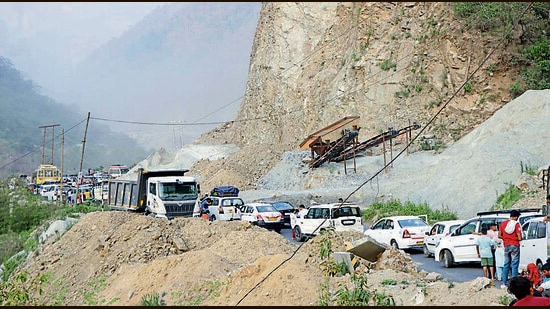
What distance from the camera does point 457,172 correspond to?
32812 mm

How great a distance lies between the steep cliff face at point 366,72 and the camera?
48094mm

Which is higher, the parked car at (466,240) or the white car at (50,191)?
the white car at (50,191)

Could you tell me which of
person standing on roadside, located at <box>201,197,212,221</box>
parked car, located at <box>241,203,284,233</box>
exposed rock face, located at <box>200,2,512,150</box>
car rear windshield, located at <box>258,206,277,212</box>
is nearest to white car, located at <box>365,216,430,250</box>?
parked car, located at <box>241,203,284,233</box>

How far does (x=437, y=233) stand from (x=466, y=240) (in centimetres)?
316

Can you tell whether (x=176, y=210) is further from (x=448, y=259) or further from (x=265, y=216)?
(x=448, y=259)

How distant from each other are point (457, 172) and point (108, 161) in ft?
351

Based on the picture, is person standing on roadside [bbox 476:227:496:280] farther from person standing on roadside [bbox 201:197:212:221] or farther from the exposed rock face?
the exposed rock face

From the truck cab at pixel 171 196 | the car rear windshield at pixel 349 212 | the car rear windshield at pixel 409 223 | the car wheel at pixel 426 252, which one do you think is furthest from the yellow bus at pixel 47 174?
the car wheel at pixel 426 252

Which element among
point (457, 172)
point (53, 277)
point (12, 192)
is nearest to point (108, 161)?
point (12, 192)

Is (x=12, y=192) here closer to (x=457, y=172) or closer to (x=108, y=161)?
(x=457, y=172)

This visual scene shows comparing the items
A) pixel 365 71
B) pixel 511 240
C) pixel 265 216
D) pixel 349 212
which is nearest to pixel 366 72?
pixel 365 71

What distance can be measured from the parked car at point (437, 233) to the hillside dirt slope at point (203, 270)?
272 centimetres

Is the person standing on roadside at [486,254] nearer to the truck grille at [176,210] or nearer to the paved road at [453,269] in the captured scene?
the paved road at [453,269]

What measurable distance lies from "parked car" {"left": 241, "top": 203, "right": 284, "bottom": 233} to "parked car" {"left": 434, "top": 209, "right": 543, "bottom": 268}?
1189cm
